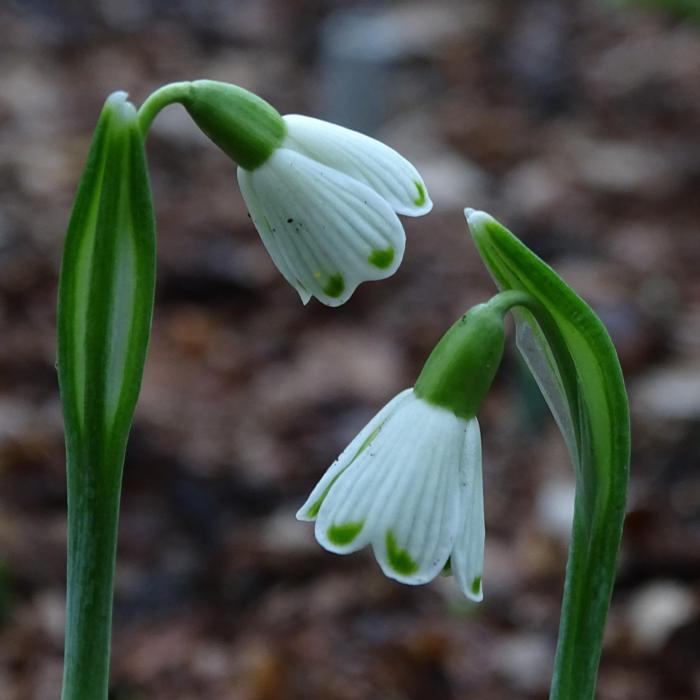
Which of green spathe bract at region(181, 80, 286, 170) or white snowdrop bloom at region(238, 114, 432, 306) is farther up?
green spathe bract at region(181, 80, 286, 170)

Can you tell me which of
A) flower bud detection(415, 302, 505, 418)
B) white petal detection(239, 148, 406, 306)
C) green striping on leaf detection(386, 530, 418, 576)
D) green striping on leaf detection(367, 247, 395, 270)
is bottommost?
green striping on leaf detection(386, 530, 418, 576)

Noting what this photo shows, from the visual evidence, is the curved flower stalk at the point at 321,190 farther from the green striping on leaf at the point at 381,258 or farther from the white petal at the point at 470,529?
the white petal at the point at 470,529

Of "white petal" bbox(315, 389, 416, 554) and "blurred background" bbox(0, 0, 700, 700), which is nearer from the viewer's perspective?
"white petal" bbox(315, 389, 416, 554)

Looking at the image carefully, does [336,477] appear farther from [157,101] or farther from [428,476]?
[157,101]

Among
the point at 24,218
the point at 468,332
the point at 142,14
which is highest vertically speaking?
the point at 142,14

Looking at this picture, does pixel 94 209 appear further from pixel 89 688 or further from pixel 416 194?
pixel 89 688

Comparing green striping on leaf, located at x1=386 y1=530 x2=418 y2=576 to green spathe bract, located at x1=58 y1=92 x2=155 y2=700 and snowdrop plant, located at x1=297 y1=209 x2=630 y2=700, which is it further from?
green spathe bract, located at x1=58 y1=92 x2=155 y2=700

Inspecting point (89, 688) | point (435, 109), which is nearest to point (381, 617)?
point (89, 688)

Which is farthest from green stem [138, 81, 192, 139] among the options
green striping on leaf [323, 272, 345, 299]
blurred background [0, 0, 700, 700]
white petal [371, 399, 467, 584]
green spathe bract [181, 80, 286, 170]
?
blurred background [0, 0, 700, 700]
